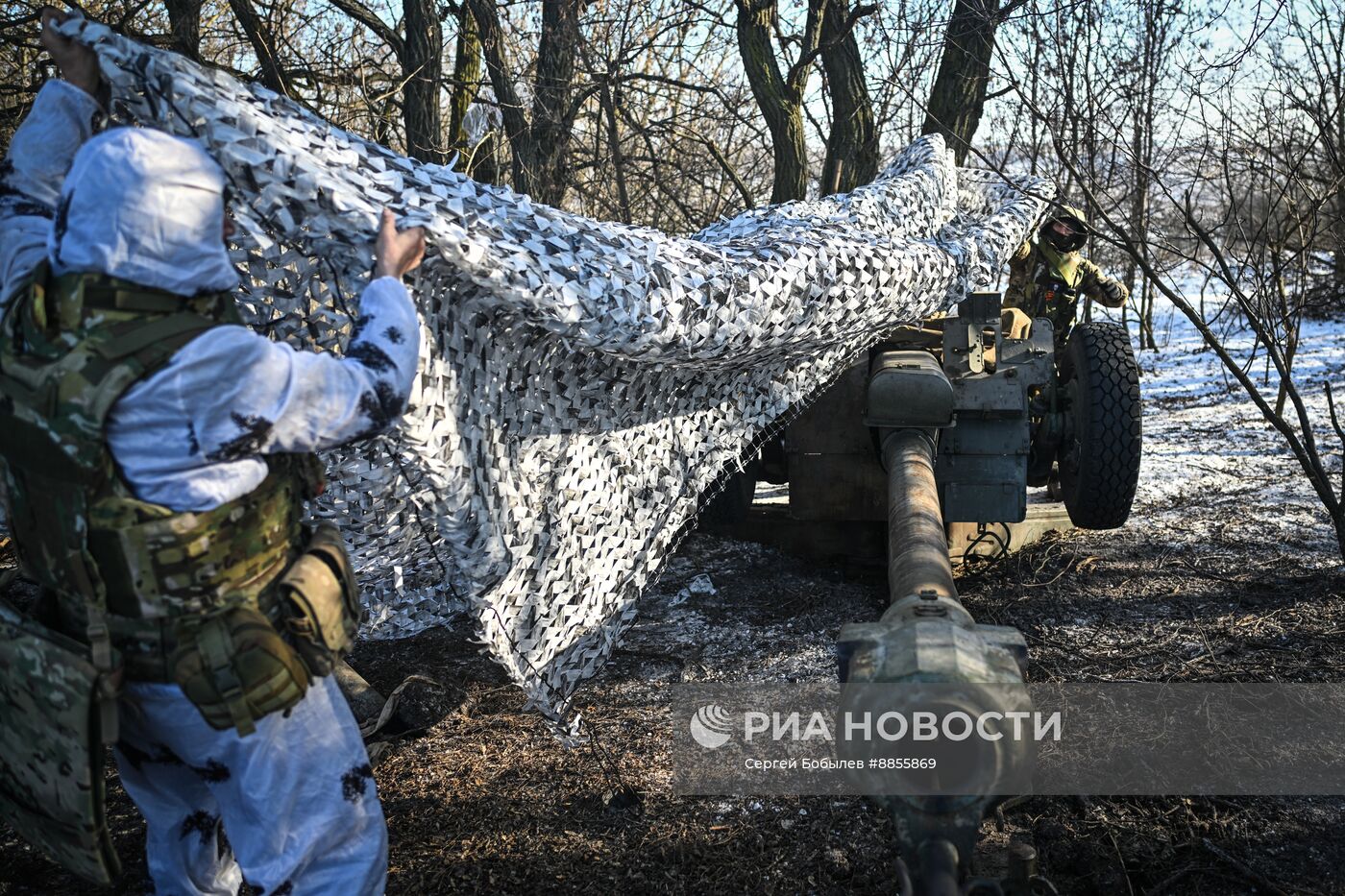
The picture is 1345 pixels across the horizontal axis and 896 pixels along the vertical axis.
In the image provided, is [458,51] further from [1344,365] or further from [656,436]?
[1344,365]

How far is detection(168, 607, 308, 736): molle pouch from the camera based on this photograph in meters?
1.92

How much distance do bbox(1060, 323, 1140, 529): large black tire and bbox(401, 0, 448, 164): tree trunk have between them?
12.3ft

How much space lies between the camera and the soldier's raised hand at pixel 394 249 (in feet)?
7.06

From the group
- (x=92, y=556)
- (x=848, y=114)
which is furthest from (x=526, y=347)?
(x=848, y=114)

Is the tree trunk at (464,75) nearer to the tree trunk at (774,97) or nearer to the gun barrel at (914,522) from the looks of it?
the tree trunk at (774,97)

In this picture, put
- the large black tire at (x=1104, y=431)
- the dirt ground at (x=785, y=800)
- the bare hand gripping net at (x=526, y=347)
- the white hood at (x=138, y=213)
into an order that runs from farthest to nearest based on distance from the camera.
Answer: the large black tire at (x=1104, y=431), the dirt ground at (x=785, y=800), the bare hand gripping net at (x=526, y=347), the white hood at (x=138, y=213)

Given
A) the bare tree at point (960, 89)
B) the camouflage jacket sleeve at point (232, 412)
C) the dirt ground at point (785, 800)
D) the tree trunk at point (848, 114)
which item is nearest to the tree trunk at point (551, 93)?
the tree trunk at point (848, 114)

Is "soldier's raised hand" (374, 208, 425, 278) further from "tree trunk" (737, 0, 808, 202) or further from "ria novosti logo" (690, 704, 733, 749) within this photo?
"tree trunk" (737, 0, 808, 202)

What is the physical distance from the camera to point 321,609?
2027 millimetres

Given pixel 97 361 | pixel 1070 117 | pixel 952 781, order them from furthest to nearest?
pixel 1070 117 → pixel 952 781 → pixel 97 361

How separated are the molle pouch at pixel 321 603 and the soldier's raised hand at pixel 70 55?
3.22ft

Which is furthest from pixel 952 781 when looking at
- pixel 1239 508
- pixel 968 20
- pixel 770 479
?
pixel 968 20

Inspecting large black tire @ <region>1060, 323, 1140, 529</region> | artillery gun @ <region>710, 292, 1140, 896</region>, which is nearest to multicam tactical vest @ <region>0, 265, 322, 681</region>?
artillery gun @ <region>710, 292, 1140, 896</region>

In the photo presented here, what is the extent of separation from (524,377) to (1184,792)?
7.18ft
